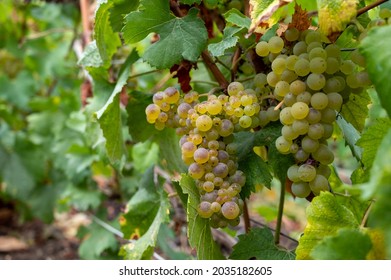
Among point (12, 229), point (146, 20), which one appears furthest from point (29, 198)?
point (146, 20)

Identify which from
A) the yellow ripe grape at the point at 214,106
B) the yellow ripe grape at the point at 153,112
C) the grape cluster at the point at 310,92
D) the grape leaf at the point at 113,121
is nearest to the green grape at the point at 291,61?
the grape cluster at the point at 310,92

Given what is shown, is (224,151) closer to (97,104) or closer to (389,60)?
(389,60)

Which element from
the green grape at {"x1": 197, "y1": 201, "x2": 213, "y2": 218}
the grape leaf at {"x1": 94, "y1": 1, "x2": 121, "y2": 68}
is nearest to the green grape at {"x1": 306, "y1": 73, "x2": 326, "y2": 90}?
the green grape at {"x1": 197, "y1": 201, "x2": 213, "y2": 218}

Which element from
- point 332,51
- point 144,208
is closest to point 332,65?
point 332,51

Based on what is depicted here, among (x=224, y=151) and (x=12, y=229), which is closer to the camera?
(x=224, y=151)

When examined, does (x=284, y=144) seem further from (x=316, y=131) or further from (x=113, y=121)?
(x=113, y=121)
